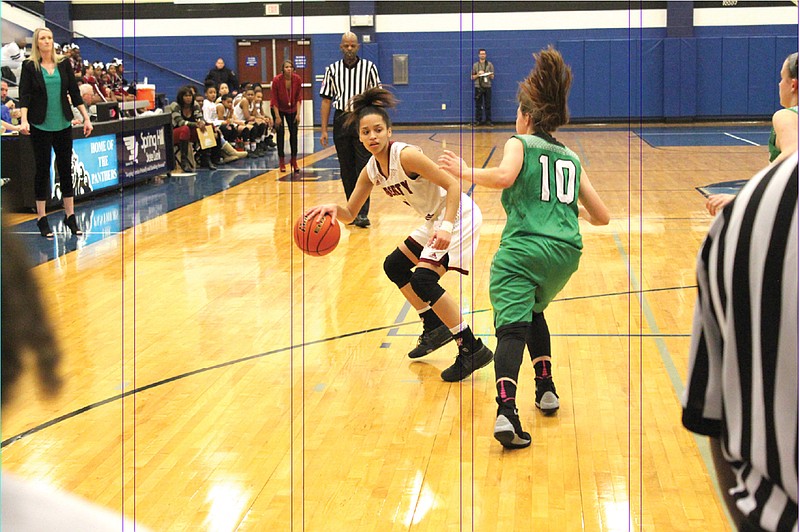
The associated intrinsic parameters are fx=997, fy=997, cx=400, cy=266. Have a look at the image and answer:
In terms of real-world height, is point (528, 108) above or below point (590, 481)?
above

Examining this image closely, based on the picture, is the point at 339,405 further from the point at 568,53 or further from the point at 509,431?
the point at 568,53

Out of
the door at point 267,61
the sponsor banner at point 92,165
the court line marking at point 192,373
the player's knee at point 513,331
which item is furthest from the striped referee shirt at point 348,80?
the door at point 267,61

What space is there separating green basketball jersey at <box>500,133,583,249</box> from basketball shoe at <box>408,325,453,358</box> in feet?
3.49

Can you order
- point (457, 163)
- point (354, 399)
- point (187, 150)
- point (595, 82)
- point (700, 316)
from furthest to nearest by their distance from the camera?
point (595, 82)
point (187, 150)
point (354, 399)
point (457, 163)
point (700, 316)

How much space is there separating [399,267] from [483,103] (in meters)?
17.8

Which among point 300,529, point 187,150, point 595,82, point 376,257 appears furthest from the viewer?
point 595,82

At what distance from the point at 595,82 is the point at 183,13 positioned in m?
9.02

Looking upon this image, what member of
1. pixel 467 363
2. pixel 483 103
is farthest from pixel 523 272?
pixel 483 103

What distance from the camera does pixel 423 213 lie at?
14.5ft

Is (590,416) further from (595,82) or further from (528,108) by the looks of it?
(595,82)

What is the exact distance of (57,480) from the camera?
10.5ft

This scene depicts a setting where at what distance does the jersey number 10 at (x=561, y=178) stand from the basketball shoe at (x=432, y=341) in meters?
1.16

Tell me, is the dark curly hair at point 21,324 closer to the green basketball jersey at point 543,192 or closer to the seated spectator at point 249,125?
the green basketball jersey at point 543,192

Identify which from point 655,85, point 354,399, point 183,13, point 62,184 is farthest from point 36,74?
point 655,85
